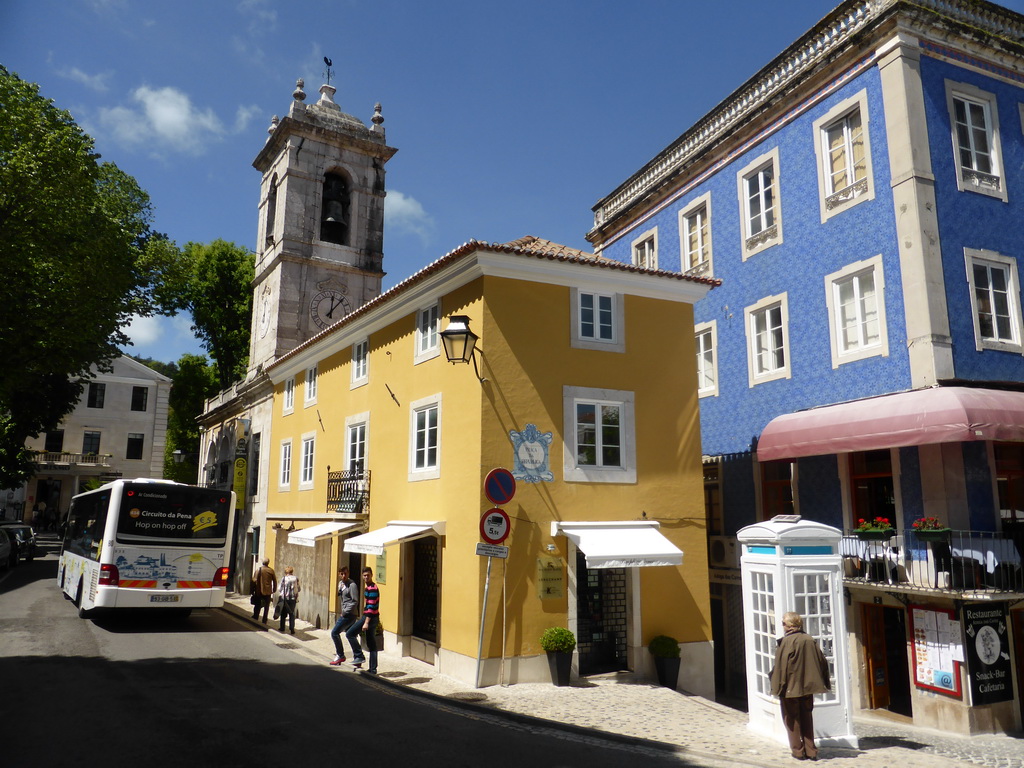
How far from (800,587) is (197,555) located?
13179mm

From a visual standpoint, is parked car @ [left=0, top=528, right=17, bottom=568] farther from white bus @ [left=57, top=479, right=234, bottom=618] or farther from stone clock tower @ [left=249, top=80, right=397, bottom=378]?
white bus @ [left=57, top=479, right=234, bottom=618]

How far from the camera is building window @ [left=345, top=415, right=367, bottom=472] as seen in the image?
18594 mm

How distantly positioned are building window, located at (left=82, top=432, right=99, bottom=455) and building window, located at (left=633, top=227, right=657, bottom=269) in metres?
44.9

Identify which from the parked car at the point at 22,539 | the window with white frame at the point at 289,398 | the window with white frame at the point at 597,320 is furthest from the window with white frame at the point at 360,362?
the parked car at the point at 22,539

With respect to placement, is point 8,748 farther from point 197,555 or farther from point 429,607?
point 197,555

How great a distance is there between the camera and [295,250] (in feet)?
92.6

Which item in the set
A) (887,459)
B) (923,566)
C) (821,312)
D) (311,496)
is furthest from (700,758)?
(311,496)

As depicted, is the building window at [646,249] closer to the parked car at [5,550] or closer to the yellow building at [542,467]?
the yellow building at [542,467]

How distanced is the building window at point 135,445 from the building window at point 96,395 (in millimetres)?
2998

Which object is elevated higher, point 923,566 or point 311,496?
point 311,496

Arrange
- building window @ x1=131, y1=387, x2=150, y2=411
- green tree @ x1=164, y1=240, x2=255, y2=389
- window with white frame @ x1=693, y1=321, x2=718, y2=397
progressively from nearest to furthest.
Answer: window with white frame @ x1=693, y1=321, x2=718, y2=397 < green tree @ x1=164, y1=240, x2=255, y2=389 < building window @ x1=131, y1=387, x2=150, y2=411

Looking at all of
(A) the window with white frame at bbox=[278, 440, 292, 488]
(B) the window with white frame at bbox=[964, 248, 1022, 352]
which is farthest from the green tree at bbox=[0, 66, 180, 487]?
(B) the window with white frame at bbox=[964, 248, 1022, 352]

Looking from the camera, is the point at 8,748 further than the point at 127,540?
No

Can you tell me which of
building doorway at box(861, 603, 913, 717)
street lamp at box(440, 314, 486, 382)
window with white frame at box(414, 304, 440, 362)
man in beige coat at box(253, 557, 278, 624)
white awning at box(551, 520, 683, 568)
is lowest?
building doorway at box(861, 603, 913, 717)
